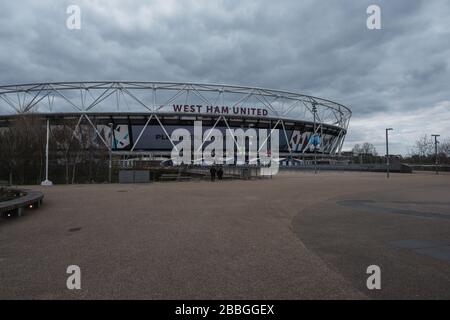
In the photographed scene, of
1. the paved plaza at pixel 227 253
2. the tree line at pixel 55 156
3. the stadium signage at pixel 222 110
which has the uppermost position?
the stadium signage at pixel 222 110

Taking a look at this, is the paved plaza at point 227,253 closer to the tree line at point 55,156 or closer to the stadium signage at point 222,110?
the tree line at point 55,156

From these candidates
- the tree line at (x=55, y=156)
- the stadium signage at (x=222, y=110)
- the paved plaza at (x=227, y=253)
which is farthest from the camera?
the stadium signage at (x=222, y=110)

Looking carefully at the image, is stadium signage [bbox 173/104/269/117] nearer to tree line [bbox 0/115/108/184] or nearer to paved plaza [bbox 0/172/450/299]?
tree line [bbox 0/115/108/184]

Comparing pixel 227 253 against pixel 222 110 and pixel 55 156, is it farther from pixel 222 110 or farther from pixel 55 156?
pixel 222 110

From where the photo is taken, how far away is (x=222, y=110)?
67.8m

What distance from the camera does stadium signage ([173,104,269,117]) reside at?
65.8 meters

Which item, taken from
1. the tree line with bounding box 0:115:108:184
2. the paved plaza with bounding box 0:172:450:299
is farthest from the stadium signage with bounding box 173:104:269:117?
the paved plaza with bounding box 0:172:450:299

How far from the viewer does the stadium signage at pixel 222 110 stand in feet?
216

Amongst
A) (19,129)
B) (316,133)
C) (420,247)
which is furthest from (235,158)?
(420,247)

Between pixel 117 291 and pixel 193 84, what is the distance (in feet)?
220

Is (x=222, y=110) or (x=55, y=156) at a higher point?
(x=222, y=110)

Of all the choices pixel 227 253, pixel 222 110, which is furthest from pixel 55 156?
pixel 222 110

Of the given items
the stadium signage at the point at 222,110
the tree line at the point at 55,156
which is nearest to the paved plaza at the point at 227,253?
the tree line at the point at 55,156
